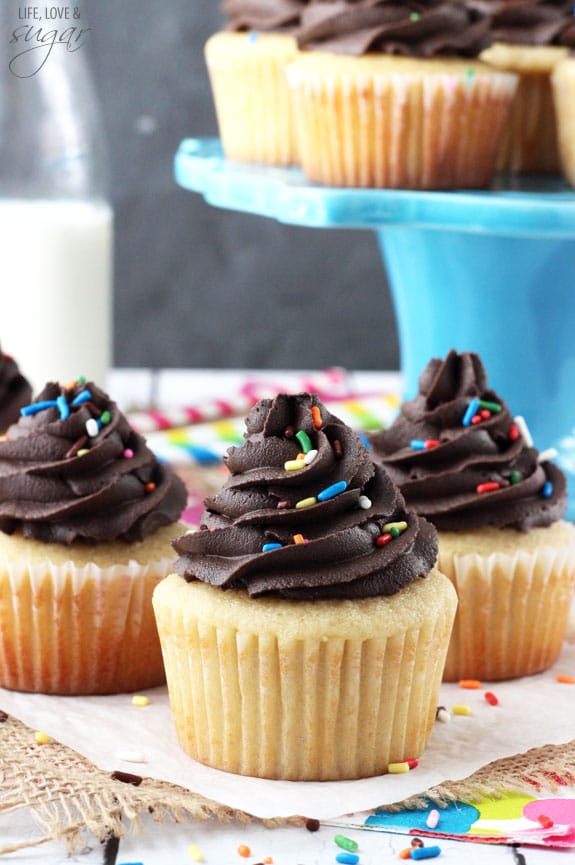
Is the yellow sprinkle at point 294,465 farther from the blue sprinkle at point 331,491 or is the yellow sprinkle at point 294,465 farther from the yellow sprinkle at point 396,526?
the yellow sprinkle at point 396,526

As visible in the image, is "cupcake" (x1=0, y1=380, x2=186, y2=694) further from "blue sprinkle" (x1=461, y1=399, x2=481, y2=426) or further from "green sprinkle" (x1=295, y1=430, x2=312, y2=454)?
"blue sprinkle" (x1=461, y1=399, x2=481, y2=426)

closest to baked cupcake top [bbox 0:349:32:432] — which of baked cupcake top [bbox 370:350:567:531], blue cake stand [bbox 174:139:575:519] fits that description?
blue cake stand [bbox 174:139:575:519]

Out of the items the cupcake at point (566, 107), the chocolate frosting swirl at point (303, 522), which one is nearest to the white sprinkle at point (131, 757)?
the chocolate frosting swirl at point (303, 522)

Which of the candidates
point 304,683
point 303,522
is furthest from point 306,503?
point 304,683

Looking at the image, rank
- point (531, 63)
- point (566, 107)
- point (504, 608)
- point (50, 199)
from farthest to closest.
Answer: point (50, 199) < point (531, 63) < point (566, 107) < point (504, 608)

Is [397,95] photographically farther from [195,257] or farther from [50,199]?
[195,257]

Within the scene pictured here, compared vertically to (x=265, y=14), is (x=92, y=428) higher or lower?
lower

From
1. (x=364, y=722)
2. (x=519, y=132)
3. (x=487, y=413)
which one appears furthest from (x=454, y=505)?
(x=519, y=132)

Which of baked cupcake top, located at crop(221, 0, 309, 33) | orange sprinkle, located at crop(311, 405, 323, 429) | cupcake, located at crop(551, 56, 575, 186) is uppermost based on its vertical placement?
baked cupcake top, located at crop(221, 0, 309, 33)
